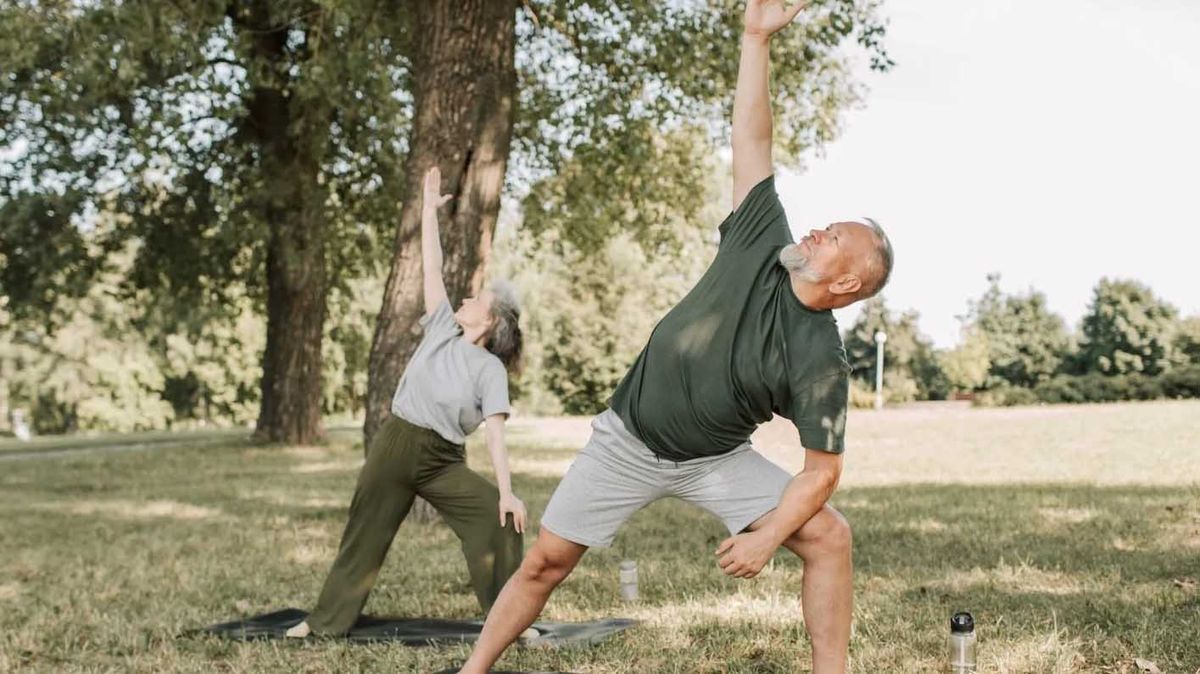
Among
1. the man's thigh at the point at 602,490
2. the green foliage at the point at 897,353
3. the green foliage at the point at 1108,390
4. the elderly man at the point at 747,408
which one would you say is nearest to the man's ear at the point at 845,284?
the elderly man at the point at 747,408

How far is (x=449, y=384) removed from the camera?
5.77 meters

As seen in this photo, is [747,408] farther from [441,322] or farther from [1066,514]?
[1066,514]

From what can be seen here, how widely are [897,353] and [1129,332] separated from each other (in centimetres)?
1478

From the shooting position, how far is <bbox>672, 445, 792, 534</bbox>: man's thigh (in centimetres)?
409

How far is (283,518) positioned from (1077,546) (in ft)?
24.6

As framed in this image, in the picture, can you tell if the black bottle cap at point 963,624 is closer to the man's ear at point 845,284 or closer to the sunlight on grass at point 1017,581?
the man's ear at point 845,284

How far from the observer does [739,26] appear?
50.8ft

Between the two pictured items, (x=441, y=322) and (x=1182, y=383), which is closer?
(x=441, y=322)

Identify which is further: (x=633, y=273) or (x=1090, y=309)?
(x=1090, y=309)

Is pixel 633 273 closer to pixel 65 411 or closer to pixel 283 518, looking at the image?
pixel 65 411

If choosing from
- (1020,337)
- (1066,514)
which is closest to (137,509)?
(1066,514)

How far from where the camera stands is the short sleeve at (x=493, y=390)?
220 inches

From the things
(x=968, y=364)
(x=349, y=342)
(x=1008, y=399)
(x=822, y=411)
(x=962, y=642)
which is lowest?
(x=962, y=642)

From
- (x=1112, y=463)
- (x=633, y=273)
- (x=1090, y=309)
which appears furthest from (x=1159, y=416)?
(x=1090, y=309)
